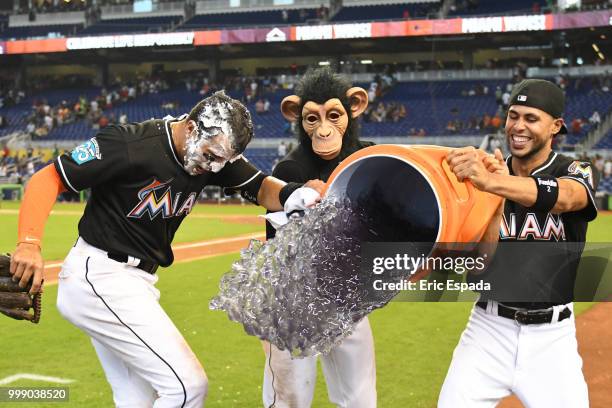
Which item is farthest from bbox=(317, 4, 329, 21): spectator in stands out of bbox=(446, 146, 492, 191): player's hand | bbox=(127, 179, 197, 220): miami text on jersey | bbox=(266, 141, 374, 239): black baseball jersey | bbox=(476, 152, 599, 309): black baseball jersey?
bbox=(446, 146, 492, 191): player's hand

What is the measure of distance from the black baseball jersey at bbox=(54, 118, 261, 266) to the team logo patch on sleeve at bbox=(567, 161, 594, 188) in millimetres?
1796

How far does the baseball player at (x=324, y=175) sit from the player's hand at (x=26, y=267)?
1.21 meters

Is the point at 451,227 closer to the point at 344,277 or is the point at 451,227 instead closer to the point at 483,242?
the point at 344,277

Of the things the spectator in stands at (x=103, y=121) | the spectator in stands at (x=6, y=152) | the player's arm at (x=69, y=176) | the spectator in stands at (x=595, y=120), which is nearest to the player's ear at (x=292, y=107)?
the player's arm at (x=69, y=176)

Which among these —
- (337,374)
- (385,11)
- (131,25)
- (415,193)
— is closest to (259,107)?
(385,11)

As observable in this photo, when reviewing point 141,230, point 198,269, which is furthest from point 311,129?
point 198,269

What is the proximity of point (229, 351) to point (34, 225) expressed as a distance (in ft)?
11.5

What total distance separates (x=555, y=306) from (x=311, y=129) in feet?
5.16

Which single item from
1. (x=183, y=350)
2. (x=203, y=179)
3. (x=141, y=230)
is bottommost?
(x=183, y=350)

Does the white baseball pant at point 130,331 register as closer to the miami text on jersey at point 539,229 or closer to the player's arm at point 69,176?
the player's arm at point 69,176

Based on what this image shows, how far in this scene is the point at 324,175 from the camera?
3771 mm

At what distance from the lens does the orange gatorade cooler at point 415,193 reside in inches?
87.8

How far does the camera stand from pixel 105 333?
3.19 metres

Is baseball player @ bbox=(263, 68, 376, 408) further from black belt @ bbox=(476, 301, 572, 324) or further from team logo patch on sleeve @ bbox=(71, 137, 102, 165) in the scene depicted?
team logo patch on sleeve @ bbox=(71, 137, 102, 165)
